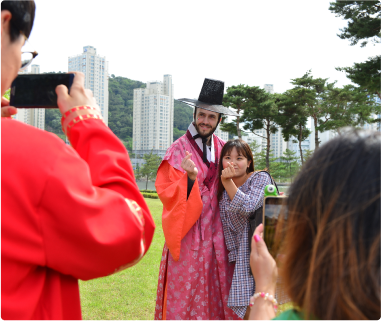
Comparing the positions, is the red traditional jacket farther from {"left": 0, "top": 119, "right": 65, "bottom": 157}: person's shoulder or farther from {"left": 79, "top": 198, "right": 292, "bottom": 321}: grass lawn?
{"left": 79, "top": 198, "right": 292, "bottom": 321}: grass lawn

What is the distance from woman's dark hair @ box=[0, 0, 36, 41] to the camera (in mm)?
829

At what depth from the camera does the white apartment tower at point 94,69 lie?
163 feet

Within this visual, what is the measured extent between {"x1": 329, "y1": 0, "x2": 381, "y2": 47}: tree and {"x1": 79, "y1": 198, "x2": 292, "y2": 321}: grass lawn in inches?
434

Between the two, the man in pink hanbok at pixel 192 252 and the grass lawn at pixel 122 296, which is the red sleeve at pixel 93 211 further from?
the grass lawn at pixel 122 296

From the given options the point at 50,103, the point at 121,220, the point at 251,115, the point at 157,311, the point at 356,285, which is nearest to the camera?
the point at 356,285

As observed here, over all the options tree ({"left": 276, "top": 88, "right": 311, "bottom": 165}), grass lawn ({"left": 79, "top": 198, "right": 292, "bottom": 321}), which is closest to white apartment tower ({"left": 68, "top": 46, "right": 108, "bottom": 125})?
tree ({"left": 276, "top": 88, "right": 311, "bottom": 165})

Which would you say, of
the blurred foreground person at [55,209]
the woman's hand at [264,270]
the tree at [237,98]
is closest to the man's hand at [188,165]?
the woman's hand at [264,270]

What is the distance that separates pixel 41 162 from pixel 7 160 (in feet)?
0.24

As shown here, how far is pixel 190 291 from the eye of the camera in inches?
107

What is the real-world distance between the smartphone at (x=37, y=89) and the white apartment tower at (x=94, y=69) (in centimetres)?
5024

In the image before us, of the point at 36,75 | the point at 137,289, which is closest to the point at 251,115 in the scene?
the point at 137,289

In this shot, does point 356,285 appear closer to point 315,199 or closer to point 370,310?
point 370,310

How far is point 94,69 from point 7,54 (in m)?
53.6

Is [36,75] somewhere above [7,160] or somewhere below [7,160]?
above
